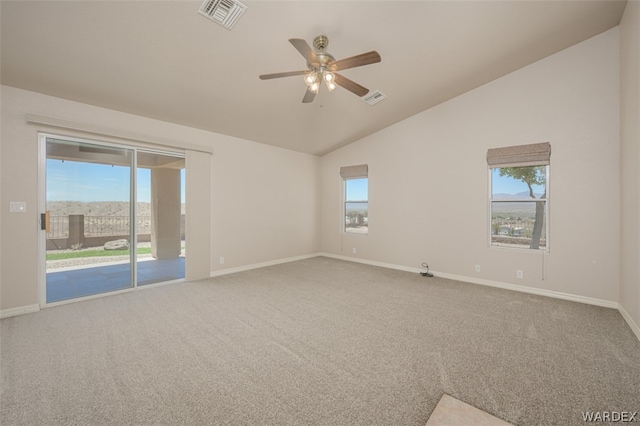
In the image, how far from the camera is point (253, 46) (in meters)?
2.73

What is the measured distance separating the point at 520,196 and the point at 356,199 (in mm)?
3096

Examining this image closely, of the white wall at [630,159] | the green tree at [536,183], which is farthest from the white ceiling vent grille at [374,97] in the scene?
the white wall at [630,159]

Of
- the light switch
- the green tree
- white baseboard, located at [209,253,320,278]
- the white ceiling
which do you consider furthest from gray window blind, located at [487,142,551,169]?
the light switch

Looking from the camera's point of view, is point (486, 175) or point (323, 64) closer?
point (323, 64)

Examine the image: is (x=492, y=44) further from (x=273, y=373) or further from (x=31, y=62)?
(x=31, y=62)

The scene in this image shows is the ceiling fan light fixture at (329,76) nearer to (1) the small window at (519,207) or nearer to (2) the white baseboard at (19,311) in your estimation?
(1) the small window at (519,207)

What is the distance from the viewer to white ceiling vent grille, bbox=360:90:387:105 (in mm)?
3889

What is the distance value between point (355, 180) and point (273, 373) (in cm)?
478

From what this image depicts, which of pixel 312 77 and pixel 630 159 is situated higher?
pixel 312 77

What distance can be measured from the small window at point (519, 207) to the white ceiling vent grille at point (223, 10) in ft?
13.5

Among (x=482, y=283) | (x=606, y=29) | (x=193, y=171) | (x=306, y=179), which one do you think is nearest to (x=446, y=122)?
(x=606, y=29)

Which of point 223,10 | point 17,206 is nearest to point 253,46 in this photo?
point 223,10

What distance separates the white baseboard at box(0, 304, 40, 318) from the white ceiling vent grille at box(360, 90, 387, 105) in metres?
5.16

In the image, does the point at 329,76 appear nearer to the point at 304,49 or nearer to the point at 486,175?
the point at 304,49
